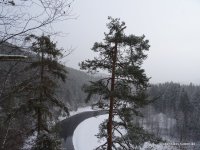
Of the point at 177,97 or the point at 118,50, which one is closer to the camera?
the point at 118,50

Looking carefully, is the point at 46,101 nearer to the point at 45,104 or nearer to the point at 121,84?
the point at 45,104

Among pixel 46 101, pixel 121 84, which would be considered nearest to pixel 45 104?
pixel 46 101

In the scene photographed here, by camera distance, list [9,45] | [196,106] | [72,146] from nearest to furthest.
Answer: [9,45], [72,146], [196,106]

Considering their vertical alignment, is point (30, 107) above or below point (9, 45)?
below

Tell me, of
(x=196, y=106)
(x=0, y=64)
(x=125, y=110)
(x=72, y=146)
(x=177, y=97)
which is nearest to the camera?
(x=0, y=64)

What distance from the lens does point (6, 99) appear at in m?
3.52

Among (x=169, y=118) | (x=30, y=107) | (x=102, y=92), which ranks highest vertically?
(x=102, y=92)

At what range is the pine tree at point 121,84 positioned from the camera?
40.7 ft

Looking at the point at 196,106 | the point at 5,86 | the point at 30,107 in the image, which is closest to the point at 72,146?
the point at 30,107

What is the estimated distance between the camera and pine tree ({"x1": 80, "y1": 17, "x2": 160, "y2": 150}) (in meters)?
12.4

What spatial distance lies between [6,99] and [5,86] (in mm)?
190

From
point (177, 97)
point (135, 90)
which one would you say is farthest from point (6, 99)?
point (177, 97)

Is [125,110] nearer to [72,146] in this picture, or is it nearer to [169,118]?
[72,146]

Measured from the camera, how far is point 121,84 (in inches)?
497
